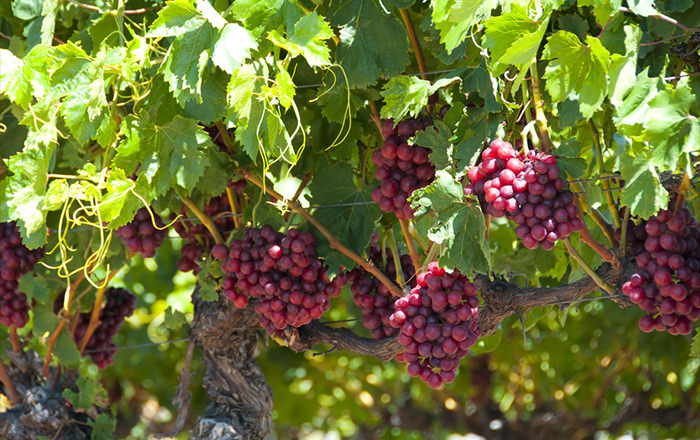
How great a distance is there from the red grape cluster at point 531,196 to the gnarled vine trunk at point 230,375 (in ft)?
3.46

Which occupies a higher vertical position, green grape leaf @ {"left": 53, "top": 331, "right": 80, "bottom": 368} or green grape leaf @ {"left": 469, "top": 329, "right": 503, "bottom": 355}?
green grape leaf @ {"left": 469, "top": 329, "right": 503, "bottom": 355}

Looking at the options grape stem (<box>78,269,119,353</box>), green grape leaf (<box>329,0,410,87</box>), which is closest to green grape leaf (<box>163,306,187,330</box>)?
grape stem (<box>78,269,119,353</box>)

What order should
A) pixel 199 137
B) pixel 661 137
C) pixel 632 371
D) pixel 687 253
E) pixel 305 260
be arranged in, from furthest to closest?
pixel 632 371 < pixel 305 260 < pixel 199 137 < pixel 687 253 < pixel 661 137

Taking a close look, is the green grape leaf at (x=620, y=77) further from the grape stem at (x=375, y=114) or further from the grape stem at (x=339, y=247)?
the grape stem at (x=339, y=247)

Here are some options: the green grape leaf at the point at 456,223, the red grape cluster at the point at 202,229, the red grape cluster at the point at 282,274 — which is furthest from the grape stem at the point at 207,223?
the green grape leaf at the point at 456,223

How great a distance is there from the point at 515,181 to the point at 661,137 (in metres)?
0.25

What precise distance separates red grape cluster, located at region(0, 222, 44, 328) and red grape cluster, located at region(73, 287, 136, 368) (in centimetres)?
35

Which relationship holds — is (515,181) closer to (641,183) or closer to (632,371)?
(641,183)

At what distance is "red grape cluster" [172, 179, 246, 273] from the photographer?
6.94ft

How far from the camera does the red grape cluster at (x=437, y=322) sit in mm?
1566

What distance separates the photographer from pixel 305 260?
1828 millimetres

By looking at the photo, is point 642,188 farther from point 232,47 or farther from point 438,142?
point 232,47

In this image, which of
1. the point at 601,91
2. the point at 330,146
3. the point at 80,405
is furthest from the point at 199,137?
the point at 80,405

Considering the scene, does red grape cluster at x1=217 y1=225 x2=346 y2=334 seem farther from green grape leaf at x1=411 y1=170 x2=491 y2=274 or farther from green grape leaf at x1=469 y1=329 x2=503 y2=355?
green grape leaf at x1=469 y1=329 x2=503 y2=355
